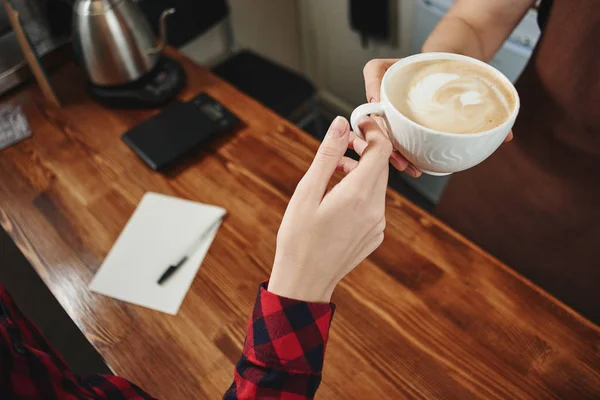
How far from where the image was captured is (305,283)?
1.83 ft

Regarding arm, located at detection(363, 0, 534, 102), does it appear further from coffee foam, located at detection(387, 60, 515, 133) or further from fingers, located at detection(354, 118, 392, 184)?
fingers, located at detection(354, 118, 392, 184)

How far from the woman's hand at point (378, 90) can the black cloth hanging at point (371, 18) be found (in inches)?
44.9

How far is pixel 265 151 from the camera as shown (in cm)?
102

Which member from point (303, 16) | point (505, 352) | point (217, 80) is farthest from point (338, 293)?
point (303, 16)

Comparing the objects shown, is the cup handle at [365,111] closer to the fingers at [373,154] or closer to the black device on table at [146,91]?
the fingers at [373,154]

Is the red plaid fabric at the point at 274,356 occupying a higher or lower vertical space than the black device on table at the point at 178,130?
higher

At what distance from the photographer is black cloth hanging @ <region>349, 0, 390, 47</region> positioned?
180 cm

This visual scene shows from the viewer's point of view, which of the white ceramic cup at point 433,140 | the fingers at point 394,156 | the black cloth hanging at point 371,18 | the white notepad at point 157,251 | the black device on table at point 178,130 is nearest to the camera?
the white ceramic cup at point 433,140

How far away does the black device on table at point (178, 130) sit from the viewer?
101 centimetres

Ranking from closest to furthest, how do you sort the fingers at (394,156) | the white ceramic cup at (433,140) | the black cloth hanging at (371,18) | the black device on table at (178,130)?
the white ceramic cup at (433,140) → the fingers at (394,156) → the black device on table at (178,130) → the black cloth hanging at (371,18)

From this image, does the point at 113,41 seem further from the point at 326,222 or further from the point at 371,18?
the point at 371,18

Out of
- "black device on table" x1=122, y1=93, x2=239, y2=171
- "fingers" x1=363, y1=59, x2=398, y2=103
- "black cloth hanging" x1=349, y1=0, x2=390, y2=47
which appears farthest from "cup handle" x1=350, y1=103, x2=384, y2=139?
"black cloth hanging" x1=349, y1=0, x2=390, y2=47

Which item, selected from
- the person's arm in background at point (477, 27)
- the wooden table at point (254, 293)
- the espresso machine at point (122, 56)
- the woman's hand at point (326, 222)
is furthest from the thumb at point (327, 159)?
the espresso machine at point (122, 56)

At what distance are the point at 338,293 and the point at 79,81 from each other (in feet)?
3.01
